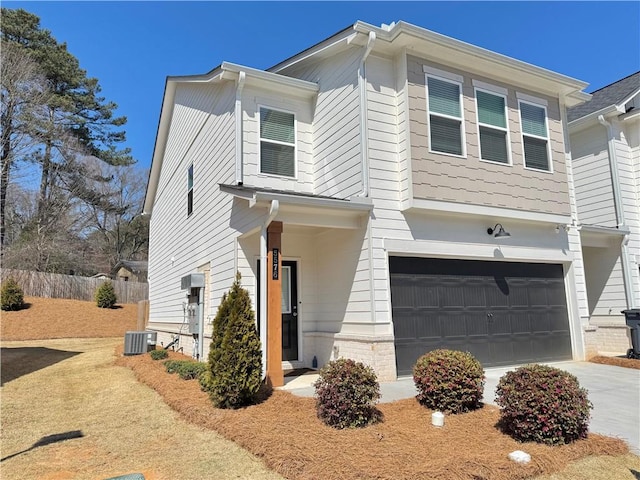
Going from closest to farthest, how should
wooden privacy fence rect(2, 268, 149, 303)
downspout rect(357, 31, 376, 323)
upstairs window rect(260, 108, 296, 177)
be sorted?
downspout rect(357, 31, 376, 323) < upstairs window rect(260, 108, 296, 177) < wooden privacy fence rect(2, 268, 149, 303)

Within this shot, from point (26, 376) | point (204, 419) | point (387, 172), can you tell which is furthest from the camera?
point (26, 376)

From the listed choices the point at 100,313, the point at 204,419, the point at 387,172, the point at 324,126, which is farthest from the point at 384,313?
the point at 100,313

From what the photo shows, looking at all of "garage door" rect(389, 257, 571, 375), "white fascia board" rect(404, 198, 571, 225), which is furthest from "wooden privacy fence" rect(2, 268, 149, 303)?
"white fascia board" rect(404, 198, 571, 225)

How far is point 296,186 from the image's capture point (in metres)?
9.09

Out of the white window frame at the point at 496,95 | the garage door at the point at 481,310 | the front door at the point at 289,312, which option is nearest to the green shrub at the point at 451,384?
the garage door at the point at 481,310

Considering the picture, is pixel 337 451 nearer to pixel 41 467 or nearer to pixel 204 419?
pixel 204 419

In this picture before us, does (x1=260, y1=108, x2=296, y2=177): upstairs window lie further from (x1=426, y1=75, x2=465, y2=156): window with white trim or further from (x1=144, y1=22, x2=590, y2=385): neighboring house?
(x1=426, y1=75, x2=465, y2=156): window with white trim

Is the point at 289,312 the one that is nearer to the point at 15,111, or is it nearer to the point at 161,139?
the point at 161,139

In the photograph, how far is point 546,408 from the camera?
165 inches

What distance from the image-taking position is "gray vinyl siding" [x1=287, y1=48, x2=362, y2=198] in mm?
8070

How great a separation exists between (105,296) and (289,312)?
57.1 feet

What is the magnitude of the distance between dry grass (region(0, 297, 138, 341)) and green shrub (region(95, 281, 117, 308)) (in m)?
0.32

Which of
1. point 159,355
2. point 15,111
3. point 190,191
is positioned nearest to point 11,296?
point 15,111

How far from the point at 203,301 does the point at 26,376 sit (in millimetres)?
4257
